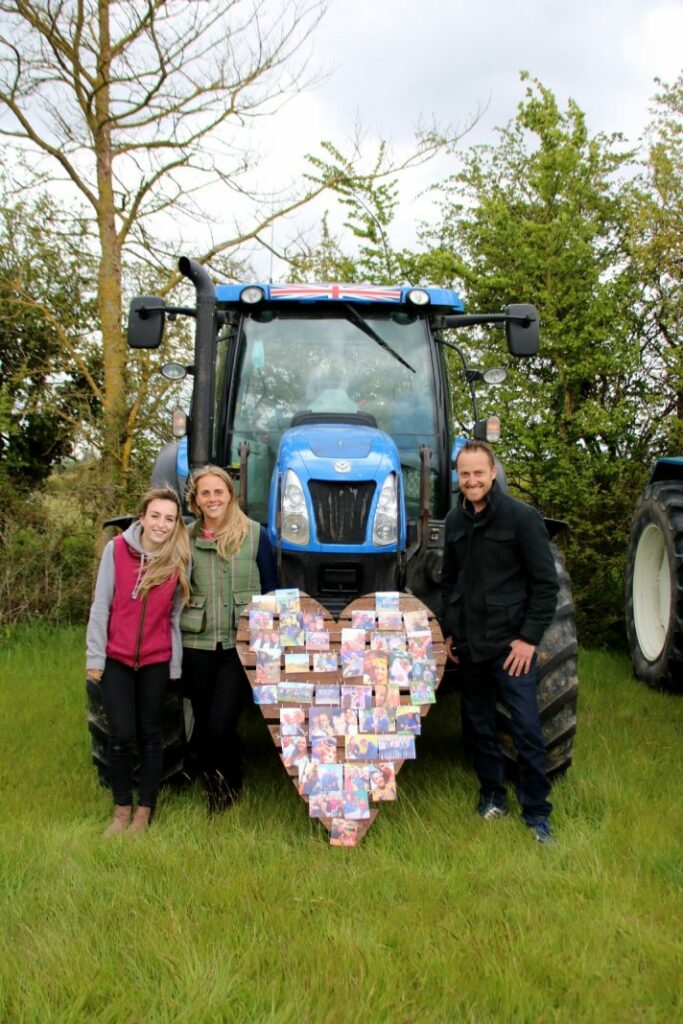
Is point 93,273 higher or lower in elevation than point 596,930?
higher

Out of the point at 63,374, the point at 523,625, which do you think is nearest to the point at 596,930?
the point at 523,625

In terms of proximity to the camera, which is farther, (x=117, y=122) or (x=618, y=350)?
(x=117, y=122)

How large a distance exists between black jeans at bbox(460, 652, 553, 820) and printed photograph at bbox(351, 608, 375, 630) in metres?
0.42

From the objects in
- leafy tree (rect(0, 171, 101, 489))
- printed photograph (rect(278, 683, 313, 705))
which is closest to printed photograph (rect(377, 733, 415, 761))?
printed photograph (rect(278, 683, 313, 705))

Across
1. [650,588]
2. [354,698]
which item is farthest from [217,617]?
[650,588]

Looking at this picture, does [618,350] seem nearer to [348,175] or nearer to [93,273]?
[348,175]

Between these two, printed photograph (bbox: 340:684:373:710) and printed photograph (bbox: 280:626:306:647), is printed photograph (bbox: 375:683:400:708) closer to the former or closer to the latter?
printed photograph (bbox: 340:684:373:710)

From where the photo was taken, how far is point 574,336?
30.2 ft

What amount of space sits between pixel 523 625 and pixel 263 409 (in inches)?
75.3

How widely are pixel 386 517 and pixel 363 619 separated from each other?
518mm

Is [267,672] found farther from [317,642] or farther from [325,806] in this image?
[325,806]

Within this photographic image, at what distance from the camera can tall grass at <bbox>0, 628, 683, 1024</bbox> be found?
262 centimetres

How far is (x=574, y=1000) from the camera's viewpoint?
2643 mm

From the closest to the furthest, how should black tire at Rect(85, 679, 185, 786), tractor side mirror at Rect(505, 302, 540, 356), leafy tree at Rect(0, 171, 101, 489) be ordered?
black tire at Rect(85, 679, 185, 786), tractor side mirror at Rect(505, 302, 540, 356), leafy tree at Rect(0, 171, 101, 489)
